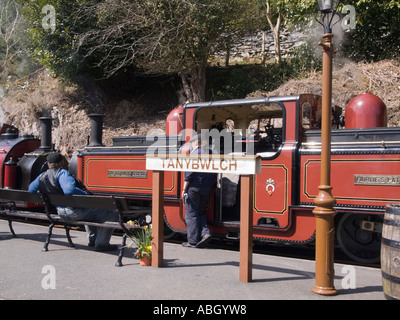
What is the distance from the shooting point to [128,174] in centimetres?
849

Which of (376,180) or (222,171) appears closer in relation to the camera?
(222,171)

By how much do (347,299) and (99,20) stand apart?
14033mm

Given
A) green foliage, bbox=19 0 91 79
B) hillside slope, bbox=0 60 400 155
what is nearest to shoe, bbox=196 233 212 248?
hillside slope, bbox=0 60 400 155

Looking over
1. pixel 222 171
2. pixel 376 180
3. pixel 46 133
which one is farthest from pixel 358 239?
pixel 46 133

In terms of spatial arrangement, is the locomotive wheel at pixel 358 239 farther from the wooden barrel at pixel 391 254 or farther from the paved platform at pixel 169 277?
the wooden barrel at pixel 391 254

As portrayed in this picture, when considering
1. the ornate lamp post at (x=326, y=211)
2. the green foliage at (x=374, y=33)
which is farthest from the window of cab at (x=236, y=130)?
the green foliage at (x=374, y=33)

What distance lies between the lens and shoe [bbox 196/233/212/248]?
22.9 ft

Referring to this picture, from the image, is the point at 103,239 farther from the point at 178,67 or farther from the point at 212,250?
the point at 178,67

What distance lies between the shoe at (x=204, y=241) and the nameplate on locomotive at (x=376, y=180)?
228 centimetres

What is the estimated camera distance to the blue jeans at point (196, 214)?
276 inches

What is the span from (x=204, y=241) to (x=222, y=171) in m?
2.10

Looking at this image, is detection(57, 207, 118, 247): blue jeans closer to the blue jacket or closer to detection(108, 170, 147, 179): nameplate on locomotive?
the blue jacket

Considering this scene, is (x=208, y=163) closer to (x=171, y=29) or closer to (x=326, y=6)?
(x=326, y=6)

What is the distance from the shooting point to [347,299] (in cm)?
457
